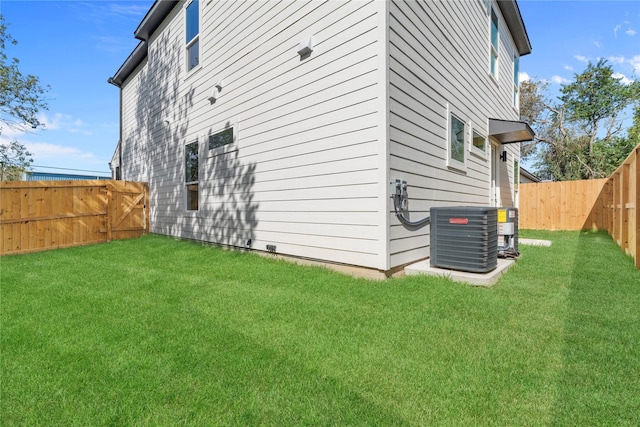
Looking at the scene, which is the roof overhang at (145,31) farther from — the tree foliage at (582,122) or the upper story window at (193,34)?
the tree foliage at (582,122)

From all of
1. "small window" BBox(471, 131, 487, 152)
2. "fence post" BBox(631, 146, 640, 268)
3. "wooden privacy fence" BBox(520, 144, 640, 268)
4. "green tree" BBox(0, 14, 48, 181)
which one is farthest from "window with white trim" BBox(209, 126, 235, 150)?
"wooden privacy fence" BBox(520, 144, 640, 268)

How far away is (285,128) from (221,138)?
7.20 feet

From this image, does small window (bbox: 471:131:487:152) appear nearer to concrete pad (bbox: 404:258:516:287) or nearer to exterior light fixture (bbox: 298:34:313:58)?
concrete pad (bbox: 404:258:516:287)

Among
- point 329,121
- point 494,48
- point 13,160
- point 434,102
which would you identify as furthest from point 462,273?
point 13,160

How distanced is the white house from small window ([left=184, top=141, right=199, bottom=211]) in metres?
0.05

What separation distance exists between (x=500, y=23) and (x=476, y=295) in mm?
8999

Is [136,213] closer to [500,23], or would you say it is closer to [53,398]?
[53,398]

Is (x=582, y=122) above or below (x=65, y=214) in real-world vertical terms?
above

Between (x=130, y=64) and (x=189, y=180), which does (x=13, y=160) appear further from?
(x=189, y=180)

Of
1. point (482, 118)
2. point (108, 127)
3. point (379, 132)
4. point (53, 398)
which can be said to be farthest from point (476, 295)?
point (108, 127)

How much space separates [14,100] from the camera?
35.9 ft

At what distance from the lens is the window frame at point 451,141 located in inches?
213

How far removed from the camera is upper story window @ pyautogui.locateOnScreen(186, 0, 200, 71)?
24.8ft

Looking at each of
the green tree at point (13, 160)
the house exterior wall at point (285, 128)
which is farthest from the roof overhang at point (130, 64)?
the green tree at point (13, 160)
